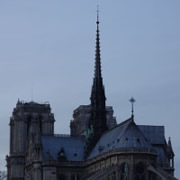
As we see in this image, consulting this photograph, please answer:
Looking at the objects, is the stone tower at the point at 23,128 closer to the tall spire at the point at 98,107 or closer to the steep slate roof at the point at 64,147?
the steep slate roof at the point at 64,147

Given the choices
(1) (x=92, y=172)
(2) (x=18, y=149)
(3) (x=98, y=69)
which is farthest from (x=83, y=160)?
(2) (x=18, y=149)

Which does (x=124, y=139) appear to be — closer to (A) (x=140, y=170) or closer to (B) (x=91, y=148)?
(A) (x=140, y=170)

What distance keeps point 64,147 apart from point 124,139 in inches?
775

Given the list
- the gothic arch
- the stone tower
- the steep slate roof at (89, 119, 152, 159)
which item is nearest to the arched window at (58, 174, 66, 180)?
the steep slate roof at (89, 119, 152, 159)

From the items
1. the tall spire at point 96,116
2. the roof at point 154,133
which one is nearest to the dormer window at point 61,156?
the tall spire at point 96,116

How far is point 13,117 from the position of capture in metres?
165

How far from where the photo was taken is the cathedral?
121m

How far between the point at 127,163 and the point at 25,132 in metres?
45.3

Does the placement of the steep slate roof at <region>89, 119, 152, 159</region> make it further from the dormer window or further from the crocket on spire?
the crocket on spire

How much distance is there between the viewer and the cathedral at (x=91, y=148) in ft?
397

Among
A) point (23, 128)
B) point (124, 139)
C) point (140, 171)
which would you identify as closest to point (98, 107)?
point (124, 139)

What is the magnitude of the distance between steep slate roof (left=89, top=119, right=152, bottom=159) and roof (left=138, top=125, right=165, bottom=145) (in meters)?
17.1

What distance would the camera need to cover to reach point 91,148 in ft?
455

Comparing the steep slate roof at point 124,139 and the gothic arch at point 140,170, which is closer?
the gothic arch at point 140,170
